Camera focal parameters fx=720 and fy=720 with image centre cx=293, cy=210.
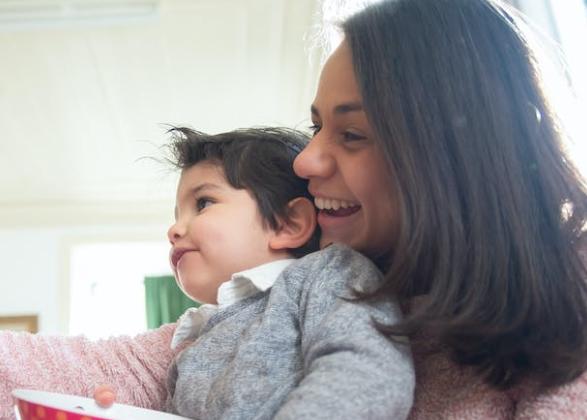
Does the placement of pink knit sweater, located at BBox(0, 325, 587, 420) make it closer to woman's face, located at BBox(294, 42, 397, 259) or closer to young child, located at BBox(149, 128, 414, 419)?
young child, located at BBox(149, 128, 414, 419)

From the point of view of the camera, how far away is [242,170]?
1.00 metres

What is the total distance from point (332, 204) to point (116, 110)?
248 cm

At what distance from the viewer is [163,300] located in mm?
4406

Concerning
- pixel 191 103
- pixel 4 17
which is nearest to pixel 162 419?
pixel 4 17

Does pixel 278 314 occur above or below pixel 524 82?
below

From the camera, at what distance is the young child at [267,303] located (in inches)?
22.7

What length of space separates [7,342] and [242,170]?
16.1 inches

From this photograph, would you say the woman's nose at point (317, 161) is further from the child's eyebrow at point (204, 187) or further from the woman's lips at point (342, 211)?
the child's eyebrow at point (204, 187)

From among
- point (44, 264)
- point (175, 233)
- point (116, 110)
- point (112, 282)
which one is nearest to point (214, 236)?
point (175, 233)

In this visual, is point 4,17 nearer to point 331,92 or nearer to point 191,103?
point 191,103

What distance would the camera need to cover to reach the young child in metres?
0.58

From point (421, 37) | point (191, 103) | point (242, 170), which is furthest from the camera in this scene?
point (191, 103)

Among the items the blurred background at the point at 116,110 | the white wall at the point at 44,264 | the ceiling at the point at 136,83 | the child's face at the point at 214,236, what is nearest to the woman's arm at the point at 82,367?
the child's face at the point at 214,236

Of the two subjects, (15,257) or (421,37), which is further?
(15,257)
